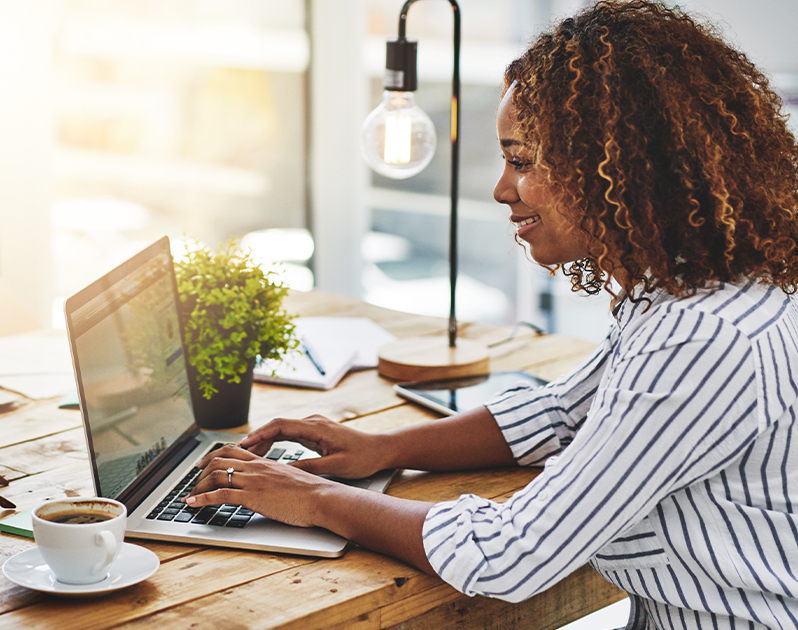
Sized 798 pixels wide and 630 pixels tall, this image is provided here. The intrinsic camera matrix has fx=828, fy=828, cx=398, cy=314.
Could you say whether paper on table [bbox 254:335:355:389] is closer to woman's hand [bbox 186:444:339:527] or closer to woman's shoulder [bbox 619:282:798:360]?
woman's hand [bbox 186:444:339:527]

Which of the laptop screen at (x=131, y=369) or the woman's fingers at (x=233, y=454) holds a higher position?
the laptop screen at (x=131, y=369)

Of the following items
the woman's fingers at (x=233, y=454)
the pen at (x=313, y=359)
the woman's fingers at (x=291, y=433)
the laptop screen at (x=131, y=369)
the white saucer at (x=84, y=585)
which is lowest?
the white saucer at (x=84, y=585)

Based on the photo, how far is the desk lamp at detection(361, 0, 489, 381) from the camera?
1.45m

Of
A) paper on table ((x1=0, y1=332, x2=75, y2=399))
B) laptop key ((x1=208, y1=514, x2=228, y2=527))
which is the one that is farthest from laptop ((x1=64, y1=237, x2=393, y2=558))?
paper on table ((x1=0, y1=332, x2=75, y2=399))

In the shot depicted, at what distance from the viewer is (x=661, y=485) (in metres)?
0.74

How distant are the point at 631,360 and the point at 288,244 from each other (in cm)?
271

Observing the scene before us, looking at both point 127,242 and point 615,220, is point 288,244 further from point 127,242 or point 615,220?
point 615,220

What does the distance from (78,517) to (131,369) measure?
0.24 meters

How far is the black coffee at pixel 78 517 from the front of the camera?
748 mm

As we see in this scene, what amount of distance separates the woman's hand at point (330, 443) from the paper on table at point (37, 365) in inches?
19.1

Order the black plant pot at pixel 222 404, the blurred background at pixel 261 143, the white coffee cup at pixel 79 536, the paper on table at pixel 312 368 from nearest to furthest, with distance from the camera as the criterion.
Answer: the white coffee cup at pixel 79 536, the black plant pot at pixel 222 404, the paper on table at pixel 312 368, the blurred background at pixel 261 143

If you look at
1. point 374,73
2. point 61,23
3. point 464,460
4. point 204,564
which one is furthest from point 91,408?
point 374,73

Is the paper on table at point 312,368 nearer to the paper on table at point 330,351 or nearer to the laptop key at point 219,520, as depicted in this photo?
the paper on table at point 330,351

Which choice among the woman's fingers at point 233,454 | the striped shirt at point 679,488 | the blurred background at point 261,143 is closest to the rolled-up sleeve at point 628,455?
the striped shirt at point 679,488
